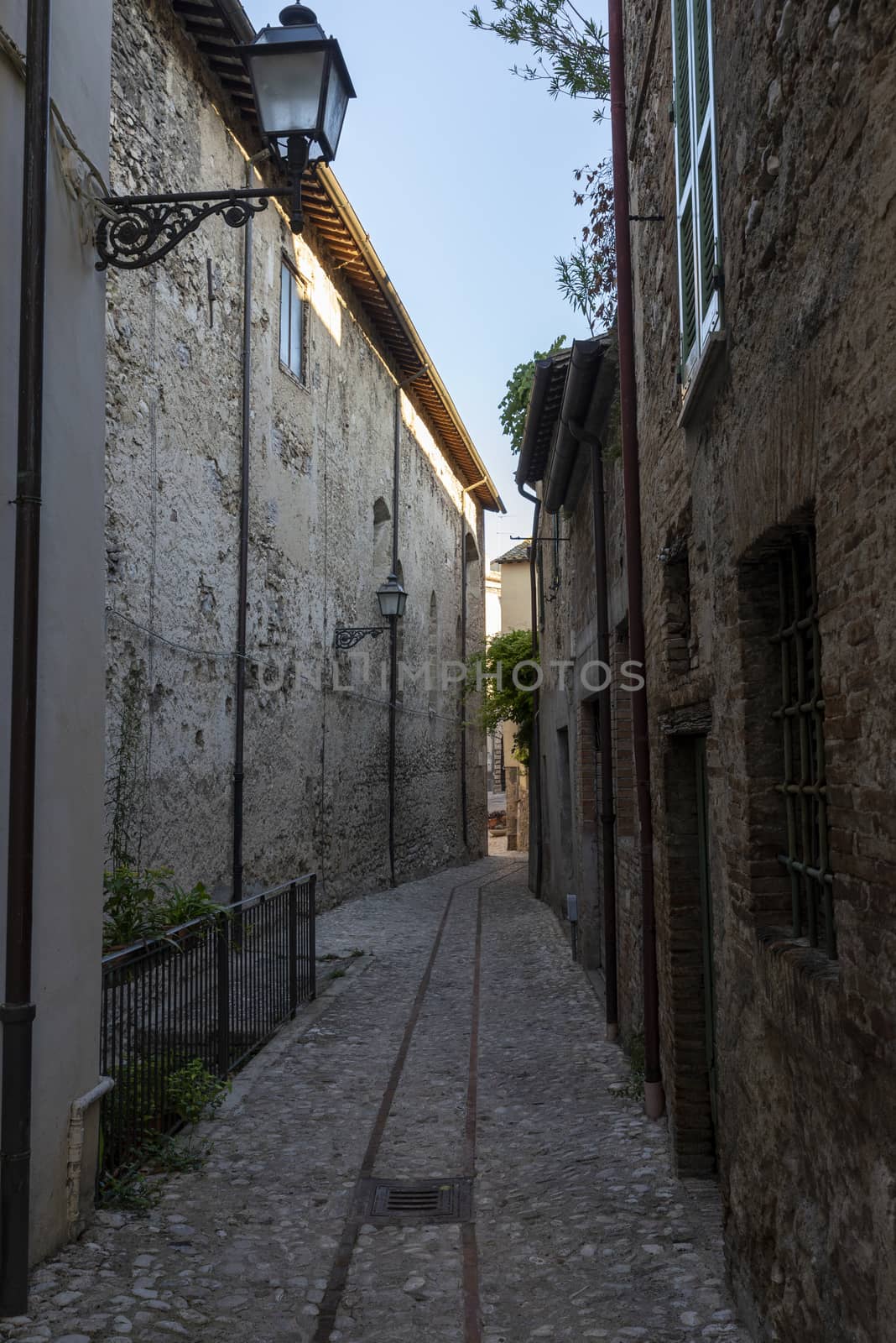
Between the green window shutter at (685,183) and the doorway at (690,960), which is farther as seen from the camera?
the doorway at (690,960)

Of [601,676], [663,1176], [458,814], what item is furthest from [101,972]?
[458,814]

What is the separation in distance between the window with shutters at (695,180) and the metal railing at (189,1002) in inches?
135

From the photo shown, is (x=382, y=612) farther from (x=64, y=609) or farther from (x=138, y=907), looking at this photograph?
(x=64, y=609)

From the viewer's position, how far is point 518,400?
Result: 1373cm

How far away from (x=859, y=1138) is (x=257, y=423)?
10.5 m

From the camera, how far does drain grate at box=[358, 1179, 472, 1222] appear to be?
4.50 m

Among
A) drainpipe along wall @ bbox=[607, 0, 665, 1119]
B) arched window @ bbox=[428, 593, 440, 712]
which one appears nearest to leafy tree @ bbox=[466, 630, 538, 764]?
arched window @ bbox=[428, 593, 440, 712]

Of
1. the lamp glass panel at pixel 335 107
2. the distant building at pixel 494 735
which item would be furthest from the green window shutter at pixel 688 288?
the distant building at pixel 494 735

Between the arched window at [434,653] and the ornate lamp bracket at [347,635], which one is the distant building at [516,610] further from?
the ornate lamp bracket at [347,635]

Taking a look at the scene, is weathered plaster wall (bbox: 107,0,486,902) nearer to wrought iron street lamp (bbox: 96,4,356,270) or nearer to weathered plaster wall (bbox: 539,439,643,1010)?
weathered plaster wall (bbox: 539,439,643,1010)

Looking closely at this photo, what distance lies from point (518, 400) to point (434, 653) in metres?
9.27

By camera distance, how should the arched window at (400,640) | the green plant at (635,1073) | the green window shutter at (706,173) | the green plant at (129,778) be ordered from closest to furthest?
the green window shutter at (706,173) < the green plant at (635,1073) < the green plant at (129,778) < the arched window at (400,640)

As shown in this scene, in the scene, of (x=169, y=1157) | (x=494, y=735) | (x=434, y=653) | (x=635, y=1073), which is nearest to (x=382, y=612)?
(x=434, y=653)

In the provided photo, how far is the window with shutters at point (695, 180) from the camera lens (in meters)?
3.83
